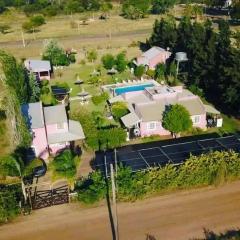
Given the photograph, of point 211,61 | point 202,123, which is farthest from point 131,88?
point 202,123

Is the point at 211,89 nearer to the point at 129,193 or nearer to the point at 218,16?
the point at 129,193

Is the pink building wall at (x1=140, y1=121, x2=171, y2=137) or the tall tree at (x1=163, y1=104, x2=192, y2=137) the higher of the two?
the tall tree at (x1=163, y1=104, x2=192, y2=137)

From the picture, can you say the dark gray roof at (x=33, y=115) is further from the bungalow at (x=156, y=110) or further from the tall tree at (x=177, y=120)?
the tall tree at (x=177, y=120)

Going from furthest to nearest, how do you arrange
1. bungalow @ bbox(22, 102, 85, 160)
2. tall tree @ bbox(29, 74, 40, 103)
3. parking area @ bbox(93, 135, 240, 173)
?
tall tree @ bbox(29, 74, 40, 103)
bungalow @ bbox(22, 102, 85, 160)
parking area @ bbox(93, 135, 240, 173)

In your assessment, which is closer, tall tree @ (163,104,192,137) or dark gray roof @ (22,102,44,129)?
dark gray roof @ (22,102,44,129)

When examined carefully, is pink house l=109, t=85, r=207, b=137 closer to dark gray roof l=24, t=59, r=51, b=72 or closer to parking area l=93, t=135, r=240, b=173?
parking area l=93, t=135, r=240, b=173

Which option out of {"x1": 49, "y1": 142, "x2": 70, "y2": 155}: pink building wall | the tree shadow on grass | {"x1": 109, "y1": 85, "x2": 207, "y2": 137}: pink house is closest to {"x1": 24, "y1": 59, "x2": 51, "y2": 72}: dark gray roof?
{"x1": 109, "y1": 85, "x2": 207, "y2": 137}: pink house
